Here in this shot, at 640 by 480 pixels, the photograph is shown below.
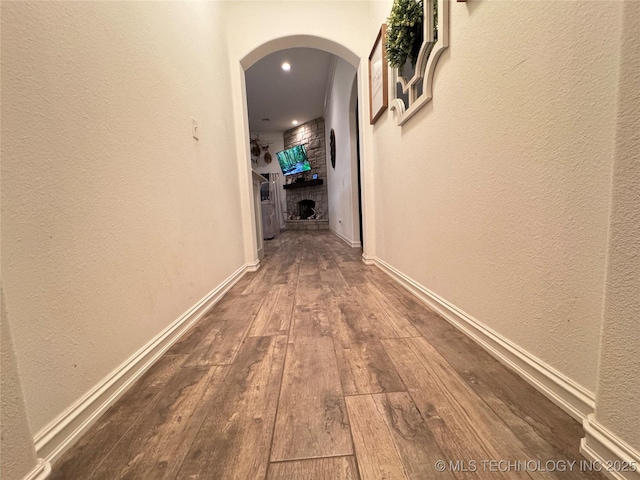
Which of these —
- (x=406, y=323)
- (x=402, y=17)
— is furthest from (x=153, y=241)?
(x=402, y=17)

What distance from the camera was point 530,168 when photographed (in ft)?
2.40

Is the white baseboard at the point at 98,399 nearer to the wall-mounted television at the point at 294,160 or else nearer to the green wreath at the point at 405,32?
the green wreath at the point at 405,32

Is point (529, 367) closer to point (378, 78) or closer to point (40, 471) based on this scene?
point (40, 471)

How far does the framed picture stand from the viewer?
76.2 inches

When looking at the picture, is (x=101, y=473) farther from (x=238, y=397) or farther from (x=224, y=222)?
(x=224, y=222)

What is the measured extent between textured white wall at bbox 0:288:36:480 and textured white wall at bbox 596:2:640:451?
1.11 meters

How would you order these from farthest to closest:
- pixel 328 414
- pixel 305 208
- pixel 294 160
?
pixel 305 208, pixel 294 160, pixel 328 414

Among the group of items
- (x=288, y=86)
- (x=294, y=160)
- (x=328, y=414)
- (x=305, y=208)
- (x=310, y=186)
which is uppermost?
(x=288, y=86)

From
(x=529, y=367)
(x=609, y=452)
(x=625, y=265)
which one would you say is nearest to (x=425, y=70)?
(x=625, y=265)

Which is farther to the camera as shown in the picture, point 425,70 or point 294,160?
point 294,160

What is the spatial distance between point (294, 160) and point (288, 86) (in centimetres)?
256

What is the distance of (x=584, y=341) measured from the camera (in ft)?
2.02

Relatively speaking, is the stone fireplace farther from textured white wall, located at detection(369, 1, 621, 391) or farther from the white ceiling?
textured white wall, located at detection(369, 1, 621, 391)

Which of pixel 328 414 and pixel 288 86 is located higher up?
pixel 288 86
